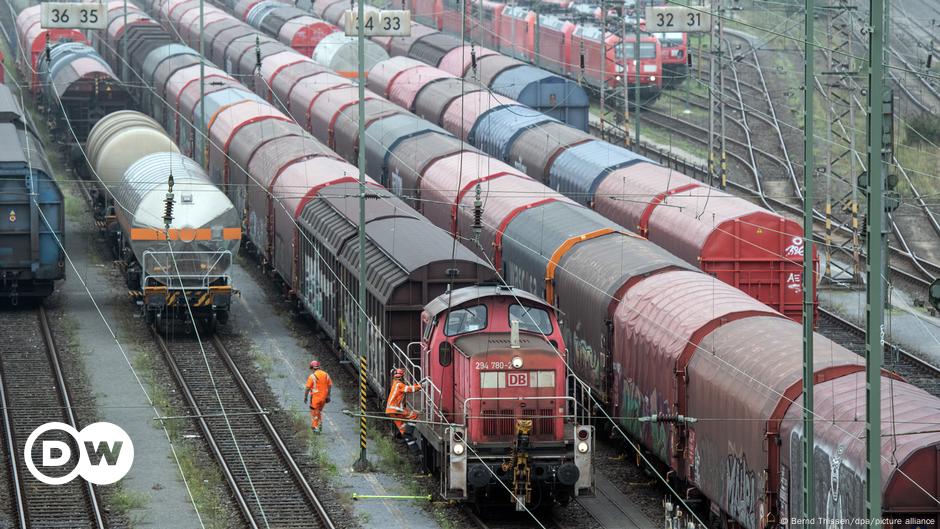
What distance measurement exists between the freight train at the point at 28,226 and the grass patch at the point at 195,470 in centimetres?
A: 588

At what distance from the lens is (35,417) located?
104 feet

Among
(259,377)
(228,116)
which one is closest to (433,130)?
(228,116)

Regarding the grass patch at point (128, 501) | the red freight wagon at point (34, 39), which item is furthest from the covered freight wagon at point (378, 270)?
the red freight wagon at point (34, 39)

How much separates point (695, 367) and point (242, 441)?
10.3 m

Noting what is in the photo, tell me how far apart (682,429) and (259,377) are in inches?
520

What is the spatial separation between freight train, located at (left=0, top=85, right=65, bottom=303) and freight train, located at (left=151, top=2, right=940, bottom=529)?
30.4 feet

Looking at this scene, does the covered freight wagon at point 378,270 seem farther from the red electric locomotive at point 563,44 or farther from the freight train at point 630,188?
the red electric locomotive at point 563,44

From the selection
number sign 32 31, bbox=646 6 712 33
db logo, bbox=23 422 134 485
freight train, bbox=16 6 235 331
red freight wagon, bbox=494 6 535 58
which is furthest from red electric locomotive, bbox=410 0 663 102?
db logo, bbox=23 422 134 485

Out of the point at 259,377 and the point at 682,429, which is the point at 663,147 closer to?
the point at 259,377

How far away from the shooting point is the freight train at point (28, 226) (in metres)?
38.6

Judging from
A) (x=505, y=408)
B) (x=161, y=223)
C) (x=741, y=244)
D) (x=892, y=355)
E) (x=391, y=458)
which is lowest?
(x=892, y=355)

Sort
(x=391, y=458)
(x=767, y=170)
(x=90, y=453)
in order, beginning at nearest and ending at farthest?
(x=391, y=458)
(x=90, y=453)
(x=767, y=170)

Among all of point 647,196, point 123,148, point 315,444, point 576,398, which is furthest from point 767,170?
point 315,444

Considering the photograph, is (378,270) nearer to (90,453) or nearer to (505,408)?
(90,453)
